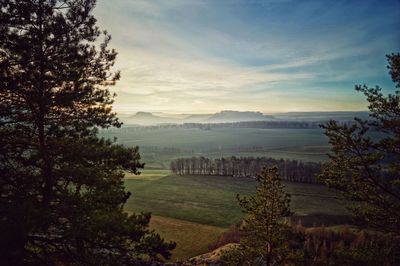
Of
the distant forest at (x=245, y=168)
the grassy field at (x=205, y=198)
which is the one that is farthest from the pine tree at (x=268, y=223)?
the distant forest at (x=245, y=168)

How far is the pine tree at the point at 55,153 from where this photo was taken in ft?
33.2

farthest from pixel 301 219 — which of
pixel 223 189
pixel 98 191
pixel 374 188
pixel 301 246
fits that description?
pixel 98 191

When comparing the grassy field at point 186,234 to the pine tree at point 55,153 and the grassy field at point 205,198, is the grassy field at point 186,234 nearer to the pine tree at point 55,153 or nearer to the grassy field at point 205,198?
the grassy field at point 205,198

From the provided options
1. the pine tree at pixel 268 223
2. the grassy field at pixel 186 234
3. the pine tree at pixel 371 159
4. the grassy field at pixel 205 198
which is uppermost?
the pine tree at pixel 371 159

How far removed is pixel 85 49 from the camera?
12.3 m

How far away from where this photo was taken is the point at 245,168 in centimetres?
11044

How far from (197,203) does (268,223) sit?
174 feet

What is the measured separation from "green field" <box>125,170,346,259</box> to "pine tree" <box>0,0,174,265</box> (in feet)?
104

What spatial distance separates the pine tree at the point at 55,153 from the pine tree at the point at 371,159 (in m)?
9.85

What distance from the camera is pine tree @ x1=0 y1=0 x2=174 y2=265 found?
10.1 m

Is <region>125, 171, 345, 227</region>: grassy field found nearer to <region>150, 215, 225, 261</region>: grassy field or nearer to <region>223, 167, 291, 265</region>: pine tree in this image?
<region>150, 215, 225, 261</region>: grassy field

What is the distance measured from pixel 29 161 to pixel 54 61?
4.10m

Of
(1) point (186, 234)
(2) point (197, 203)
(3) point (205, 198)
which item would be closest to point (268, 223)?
(1) point (186, 234)

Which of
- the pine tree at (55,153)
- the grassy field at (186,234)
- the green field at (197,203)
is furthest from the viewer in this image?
the green field at (197,203)
